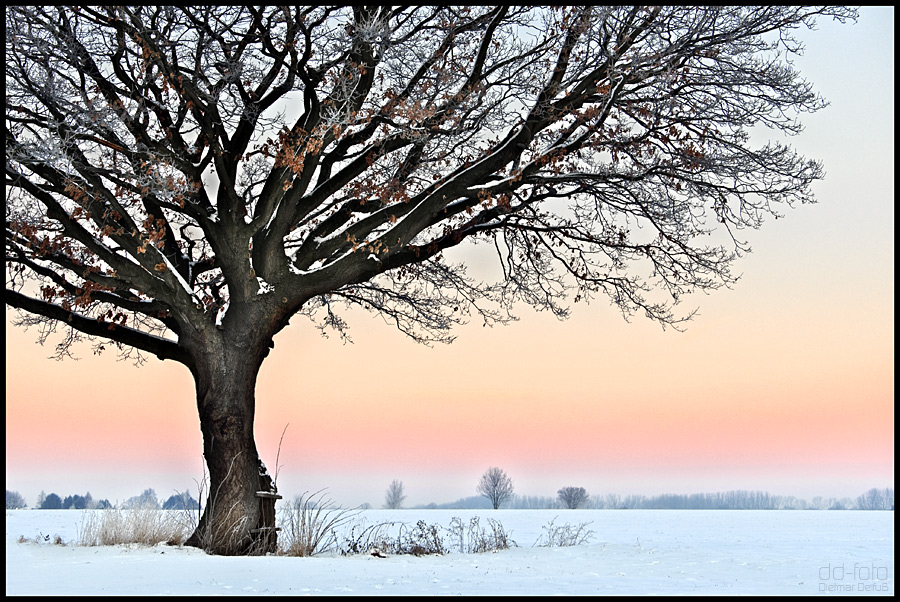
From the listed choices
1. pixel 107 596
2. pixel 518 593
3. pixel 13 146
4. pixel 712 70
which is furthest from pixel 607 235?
pixel 107 596

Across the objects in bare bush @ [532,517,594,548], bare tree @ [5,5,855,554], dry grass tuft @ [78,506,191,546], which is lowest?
bare bush @ [532,517,594,548]

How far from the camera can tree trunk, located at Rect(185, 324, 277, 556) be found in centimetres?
873

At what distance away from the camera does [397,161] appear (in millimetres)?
10320

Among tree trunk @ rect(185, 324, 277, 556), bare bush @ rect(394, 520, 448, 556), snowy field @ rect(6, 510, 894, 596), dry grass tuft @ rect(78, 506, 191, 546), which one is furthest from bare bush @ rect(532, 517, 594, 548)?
dry grass tuft @ rect(78, 506, 191, 546)

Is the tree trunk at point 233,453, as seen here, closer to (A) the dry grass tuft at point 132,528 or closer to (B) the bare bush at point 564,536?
(A) the dry grass tuft at point 132,528

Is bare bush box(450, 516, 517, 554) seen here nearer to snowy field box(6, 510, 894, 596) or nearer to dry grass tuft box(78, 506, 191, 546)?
snowy field box(6, 510, 894, 596)

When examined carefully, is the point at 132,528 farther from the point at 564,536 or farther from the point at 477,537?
the point at 564,536

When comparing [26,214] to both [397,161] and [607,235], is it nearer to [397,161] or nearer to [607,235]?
[397,161]

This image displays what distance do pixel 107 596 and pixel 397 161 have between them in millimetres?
6744

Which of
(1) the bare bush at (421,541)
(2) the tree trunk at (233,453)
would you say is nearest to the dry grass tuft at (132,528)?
(2) the tree trunk at (233,453)

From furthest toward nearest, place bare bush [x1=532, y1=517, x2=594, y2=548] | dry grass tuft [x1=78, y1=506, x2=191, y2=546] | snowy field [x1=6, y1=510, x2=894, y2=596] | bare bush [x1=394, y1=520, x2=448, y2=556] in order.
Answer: bare bush [x1=532, y1=517, x2=594, y2=548] → bare bush [x1=394, y1=520, x2=448, y2=556] → dry grass tuft [x1=78, y1=506, x2=191, y2=546] → snowy field [x1=6, y1=510, x2=894, y2=596]

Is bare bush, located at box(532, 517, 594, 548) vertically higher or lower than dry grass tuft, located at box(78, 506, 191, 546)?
lower

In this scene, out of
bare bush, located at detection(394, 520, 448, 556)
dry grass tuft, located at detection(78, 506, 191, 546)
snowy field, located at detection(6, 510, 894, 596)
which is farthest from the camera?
bare bush, located at detection(394, 520, 448, 556)

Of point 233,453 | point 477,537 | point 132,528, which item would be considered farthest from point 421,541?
point 132,528
